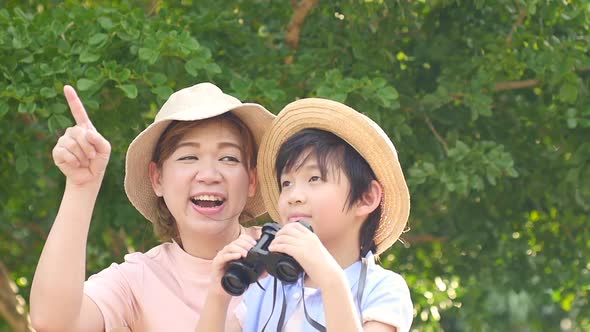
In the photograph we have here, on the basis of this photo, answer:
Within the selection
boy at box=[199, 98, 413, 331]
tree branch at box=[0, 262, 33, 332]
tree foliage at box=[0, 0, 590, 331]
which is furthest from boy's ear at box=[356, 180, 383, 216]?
tree branch at box=[0, 262, 33, 332]

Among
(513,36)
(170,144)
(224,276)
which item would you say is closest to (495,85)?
(513,36)

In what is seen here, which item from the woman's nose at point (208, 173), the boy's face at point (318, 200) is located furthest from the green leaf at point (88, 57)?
the boy's face at point (318, 200)

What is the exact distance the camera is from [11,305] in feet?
22.8

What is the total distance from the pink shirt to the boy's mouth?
191 millimetres

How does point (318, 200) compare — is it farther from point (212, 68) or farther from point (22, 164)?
point (22, 164)

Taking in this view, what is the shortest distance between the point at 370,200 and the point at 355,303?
0.31 meters

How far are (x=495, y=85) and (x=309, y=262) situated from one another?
10.1 feet

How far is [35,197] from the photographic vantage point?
6.60 meters

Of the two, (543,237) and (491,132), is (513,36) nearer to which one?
(491,132)

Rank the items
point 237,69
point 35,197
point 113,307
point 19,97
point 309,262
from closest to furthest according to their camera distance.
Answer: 1. point 309,262
2. point 113,307
3. point 19,97
4. point 237,69
5. point 35,197

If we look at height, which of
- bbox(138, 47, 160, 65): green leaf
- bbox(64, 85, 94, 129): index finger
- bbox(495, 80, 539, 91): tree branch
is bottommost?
bbox(495, 80, 539, 91): tree branch

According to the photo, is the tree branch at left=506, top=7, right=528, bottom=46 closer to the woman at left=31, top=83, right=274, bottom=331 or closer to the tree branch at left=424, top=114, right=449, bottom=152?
the tree branch at left=424, top=114, right=449, bottom=152

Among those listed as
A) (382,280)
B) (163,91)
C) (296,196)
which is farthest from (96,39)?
(382,280)

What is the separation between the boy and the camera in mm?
3197
